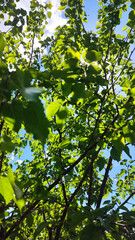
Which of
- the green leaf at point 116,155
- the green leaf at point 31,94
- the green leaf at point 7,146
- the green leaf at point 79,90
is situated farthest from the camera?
the green leaf at point 116,155

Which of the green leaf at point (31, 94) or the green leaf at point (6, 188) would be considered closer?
the green leaf at point (31, 94)

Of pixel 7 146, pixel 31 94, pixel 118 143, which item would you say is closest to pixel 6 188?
pixel 7 146

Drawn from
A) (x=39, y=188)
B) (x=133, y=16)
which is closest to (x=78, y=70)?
(x=39, y=188)

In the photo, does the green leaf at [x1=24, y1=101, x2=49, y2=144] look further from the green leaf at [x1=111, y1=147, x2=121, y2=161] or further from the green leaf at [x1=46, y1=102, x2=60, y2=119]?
the green leaf at [x1=111, y1=147, x2=121, y2=161]

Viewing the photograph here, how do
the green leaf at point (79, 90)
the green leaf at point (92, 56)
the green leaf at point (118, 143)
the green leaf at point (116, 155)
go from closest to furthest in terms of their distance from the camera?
1. the green leaf at point (79, 90)
2. the green leaf at point (92, 56)
3. the green leaf at point (118, 143)
4. the green leaf at point (116, 155)

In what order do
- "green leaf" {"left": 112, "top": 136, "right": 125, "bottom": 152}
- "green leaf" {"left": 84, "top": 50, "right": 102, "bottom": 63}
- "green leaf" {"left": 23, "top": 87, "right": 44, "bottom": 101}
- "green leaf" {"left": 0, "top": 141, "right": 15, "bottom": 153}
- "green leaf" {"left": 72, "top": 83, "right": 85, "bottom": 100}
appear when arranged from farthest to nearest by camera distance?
"green leaf" {"left": 112, "top": 136, "right": 125, "bottom": 152}
"green leaf" {"left": 84, "top": 50, "right": 102, "bottom": 63}
"green leaf" {"left": 72, "top": 83, "right": 85, "bottom": 100}
"green leaf" {"left": 0, "top": 141, "right": 15, "bottom": 153}
"green leaf" {"left": 23, "top": 87, "right": 44, "bottom": 101}

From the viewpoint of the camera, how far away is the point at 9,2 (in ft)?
9.53

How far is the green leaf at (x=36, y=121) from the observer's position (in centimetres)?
51

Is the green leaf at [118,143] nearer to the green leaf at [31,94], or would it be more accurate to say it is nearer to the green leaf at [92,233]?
the green leaf at [92,233]

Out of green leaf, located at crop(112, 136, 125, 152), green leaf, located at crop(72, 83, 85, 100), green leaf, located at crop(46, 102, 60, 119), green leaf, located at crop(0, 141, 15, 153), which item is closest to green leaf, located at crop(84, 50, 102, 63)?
green leaf, located at crop(72, 83, 85, 100)

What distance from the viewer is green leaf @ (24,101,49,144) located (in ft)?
1.66

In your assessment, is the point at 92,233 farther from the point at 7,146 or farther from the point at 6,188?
the point at 7,146

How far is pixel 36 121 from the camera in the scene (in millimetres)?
527

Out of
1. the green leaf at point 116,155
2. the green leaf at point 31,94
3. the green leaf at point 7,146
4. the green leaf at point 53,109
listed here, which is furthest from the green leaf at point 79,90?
the green leaf at point 116,155
